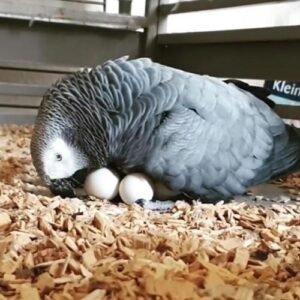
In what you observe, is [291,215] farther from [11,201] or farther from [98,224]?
[11,201]

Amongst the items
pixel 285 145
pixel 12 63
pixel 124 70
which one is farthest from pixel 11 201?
pixel 12 63

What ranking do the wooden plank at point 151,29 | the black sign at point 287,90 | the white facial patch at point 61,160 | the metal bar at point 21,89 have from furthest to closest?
the wooden plank at point 151,29 < the metal bar at point 21,89 < the black sign at point 287,90 < the white facial patch at point 61,160

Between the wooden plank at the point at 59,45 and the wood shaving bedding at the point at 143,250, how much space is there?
71.4 inches

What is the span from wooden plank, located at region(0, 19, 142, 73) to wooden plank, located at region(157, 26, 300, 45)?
0.25 metres

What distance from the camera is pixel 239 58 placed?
3008 millimetres

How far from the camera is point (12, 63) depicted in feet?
11.4

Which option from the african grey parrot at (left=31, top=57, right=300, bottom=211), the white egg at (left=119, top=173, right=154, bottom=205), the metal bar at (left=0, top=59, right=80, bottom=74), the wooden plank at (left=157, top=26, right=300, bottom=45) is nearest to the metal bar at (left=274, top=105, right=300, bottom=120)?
the wooden plank at (left=157, top=26, right=300, bottom=45)

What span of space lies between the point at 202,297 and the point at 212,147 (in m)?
0.80

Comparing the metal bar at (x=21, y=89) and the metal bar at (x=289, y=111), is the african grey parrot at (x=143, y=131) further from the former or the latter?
the metal bar at (x=21, y=89)

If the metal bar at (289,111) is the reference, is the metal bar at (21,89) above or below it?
below

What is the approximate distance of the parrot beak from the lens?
1.71 meters

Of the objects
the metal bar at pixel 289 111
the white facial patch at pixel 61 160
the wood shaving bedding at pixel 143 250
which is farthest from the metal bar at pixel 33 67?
the white facial patch at pixel 61 160

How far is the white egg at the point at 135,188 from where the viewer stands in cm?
170

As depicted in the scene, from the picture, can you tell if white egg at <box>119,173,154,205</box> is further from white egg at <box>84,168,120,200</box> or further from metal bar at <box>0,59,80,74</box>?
metal bar at <box>0,59,80,74</box>
